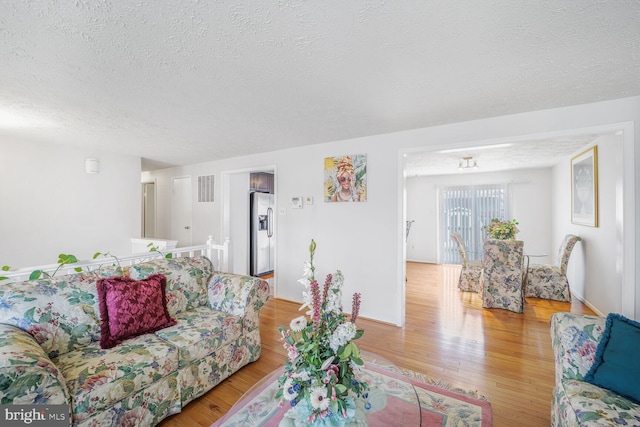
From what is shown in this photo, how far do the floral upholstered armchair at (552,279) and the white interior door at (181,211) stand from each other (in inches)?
235

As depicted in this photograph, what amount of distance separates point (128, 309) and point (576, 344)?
2732 mm

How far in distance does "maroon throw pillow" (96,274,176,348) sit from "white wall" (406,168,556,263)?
568 cm

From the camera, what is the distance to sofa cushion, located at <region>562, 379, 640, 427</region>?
3.71 ft

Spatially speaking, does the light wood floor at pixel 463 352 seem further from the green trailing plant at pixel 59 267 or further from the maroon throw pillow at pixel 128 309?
the green trailing plant at pixel 59 267

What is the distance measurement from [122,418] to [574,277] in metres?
5.84

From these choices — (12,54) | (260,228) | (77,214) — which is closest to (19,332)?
(12,54)

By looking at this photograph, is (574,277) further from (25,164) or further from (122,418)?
(25,164)

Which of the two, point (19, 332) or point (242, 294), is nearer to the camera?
point (19, 332)

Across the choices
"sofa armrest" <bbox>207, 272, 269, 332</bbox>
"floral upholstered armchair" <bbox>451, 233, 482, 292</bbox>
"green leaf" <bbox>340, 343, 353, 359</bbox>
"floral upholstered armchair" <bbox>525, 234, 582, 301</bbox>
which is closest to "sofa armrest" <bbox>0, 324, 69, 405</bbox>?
"sofa armrest" <bbox>207, 272, 269, 332</bbox>

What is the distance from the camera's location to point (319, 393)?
0.99 m

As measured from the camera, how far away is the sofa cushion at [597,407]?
1.13 meters

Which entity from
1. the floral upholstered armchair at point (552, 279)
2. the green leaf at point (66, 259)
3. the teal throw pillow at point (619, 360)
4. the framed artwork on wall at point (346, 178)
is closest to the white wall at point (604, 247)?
the floral upholstered armchair at point (552, 279)

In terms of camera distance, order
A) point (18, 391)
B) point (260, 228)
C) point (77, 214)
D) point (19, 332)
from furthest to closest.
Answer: point (260, 228) < point (77, 214) < point (19, 332) < point (18, 391)

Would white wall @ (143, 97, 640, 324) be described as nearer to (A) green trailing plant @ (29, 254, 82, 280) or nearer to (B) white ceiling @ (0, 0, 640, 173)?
(B) white ceiling @ (0, 0, 640, 173)
